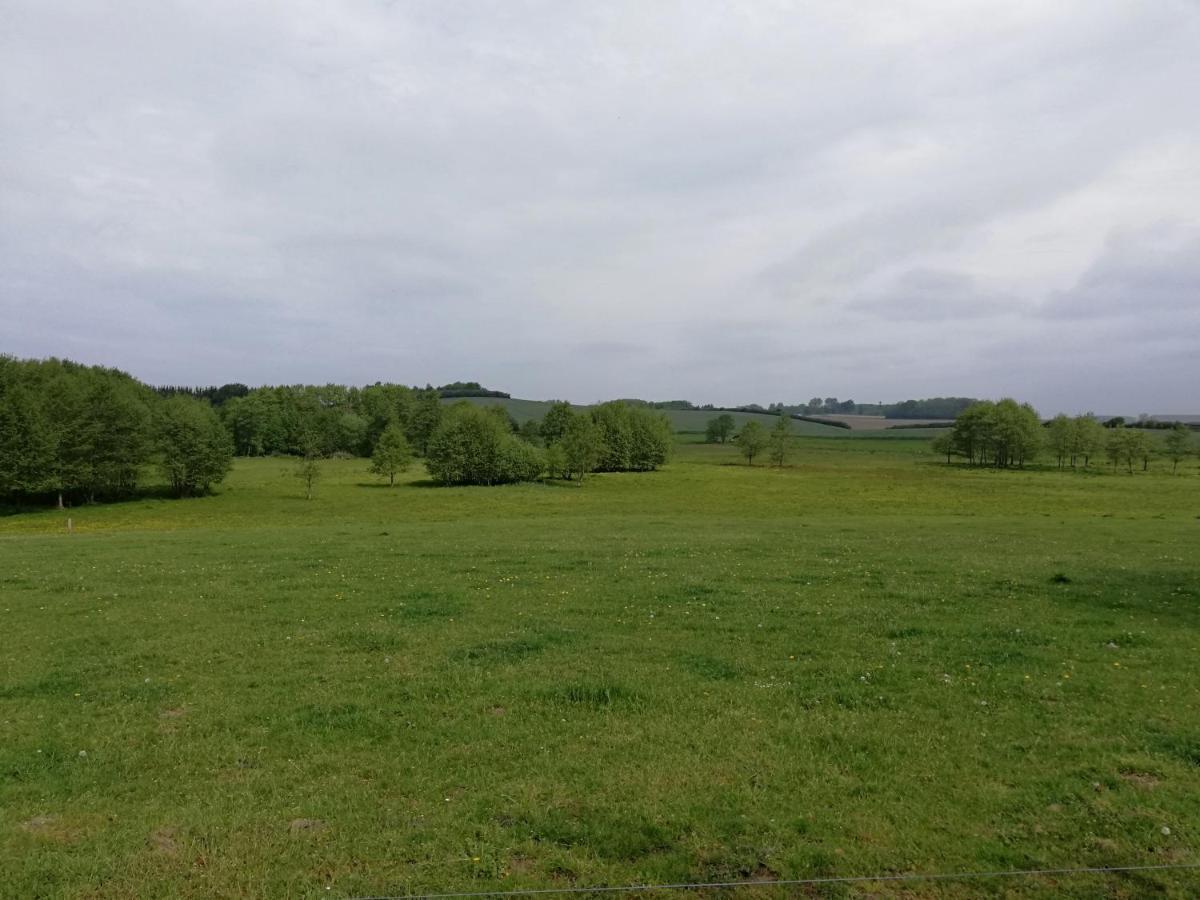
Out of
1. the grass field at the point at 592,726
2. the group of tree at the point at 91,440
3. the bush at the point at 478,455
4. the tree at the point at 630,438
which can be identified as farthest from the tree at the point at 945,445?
the grass field at the point at 592,726

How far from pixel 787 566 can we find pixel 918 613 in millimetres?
5607

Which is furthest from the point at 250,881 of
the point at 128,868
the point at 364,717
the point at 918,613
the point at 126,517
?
the point at 126,517

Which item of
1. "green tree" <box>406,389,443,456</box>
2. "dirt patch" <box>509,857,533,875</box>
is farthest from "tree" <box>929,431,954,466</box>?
"dirt patch" <box>509,857,533,875</box>

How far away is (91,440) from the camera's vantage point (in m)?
71.5

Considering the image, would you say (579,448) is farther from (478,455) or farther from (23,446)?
(23,446)

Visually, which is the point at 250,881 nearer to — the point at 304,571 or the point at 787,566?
the point at 304,571

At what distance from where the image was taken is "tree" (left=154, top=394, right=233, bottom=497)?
7906 cm

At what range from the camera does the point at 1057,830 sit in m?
6.14

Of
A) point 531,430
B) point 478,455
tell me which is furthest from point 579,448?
point 531,430

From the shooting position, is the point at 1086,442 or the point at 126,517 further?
the point at 1086,442

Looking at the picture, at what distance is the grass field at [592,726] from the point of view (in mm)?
5852

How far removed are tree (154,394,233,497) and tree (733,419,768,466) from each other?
310 feet

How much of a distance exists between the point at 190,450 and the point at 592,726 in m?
85.8

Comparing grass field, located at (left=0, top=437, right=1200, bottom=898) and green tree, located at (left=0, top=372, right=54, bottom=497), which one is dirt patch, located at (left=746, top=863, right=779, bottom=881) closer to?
A: grass field, located at (left=0, top=437, right=1200, bottom=898)
